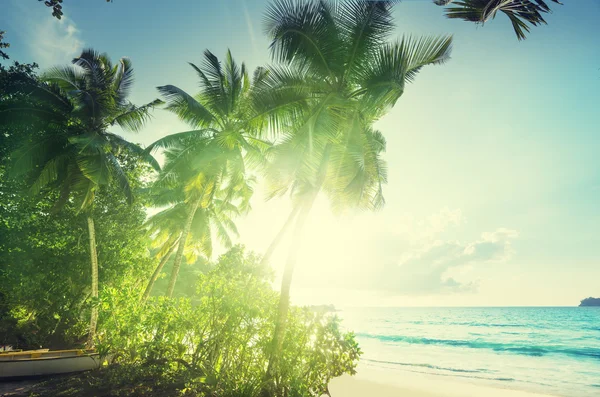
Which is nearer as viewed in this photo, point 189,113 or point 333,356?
point 333,356

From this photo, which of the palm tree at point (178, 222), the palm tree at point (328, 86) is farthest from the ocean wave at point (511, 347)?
the palm tree at point (328, 86)

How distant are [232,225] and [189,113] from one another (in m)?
10.8

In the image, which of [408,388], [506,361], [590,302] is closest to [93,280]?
[408,388]

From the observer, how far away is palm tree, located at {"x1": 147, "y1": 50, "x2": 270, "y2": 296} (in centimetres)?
1120

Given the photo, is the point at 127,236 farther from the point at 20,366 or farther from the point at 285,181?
the point at 285,181

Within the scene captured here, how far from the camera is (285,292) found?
6559 mm

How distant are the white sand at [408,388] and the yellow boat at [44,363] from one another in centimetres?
775

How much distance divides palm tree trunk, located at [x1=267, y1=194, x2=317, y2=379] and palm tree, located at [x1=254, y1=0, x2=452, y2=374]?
0.03 meters

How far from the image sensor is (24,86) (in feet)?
36.9

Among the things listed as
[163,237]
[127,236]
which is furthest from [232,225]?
[127,236]

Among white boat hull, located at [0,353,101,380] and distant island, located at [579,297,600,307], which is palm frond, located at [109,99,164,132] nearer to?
white boat hull, located at [0,353,101,380]

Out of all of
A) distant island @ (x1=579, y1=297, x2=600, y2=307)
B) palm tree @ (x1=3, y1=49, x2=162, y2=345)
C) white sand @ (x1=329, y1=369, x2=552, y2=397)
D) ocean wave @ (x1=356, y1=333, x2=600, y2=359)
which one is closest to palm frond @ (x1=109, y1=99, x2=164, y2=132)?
palm tree @ (x1=3, y1=49, x2=162, y2=345)

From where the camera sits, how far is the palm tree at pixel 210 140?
1120 cm

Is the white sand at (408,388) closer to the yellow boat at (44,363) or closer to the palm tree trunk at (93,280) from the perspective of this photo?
the yellow boat at (44,363)
